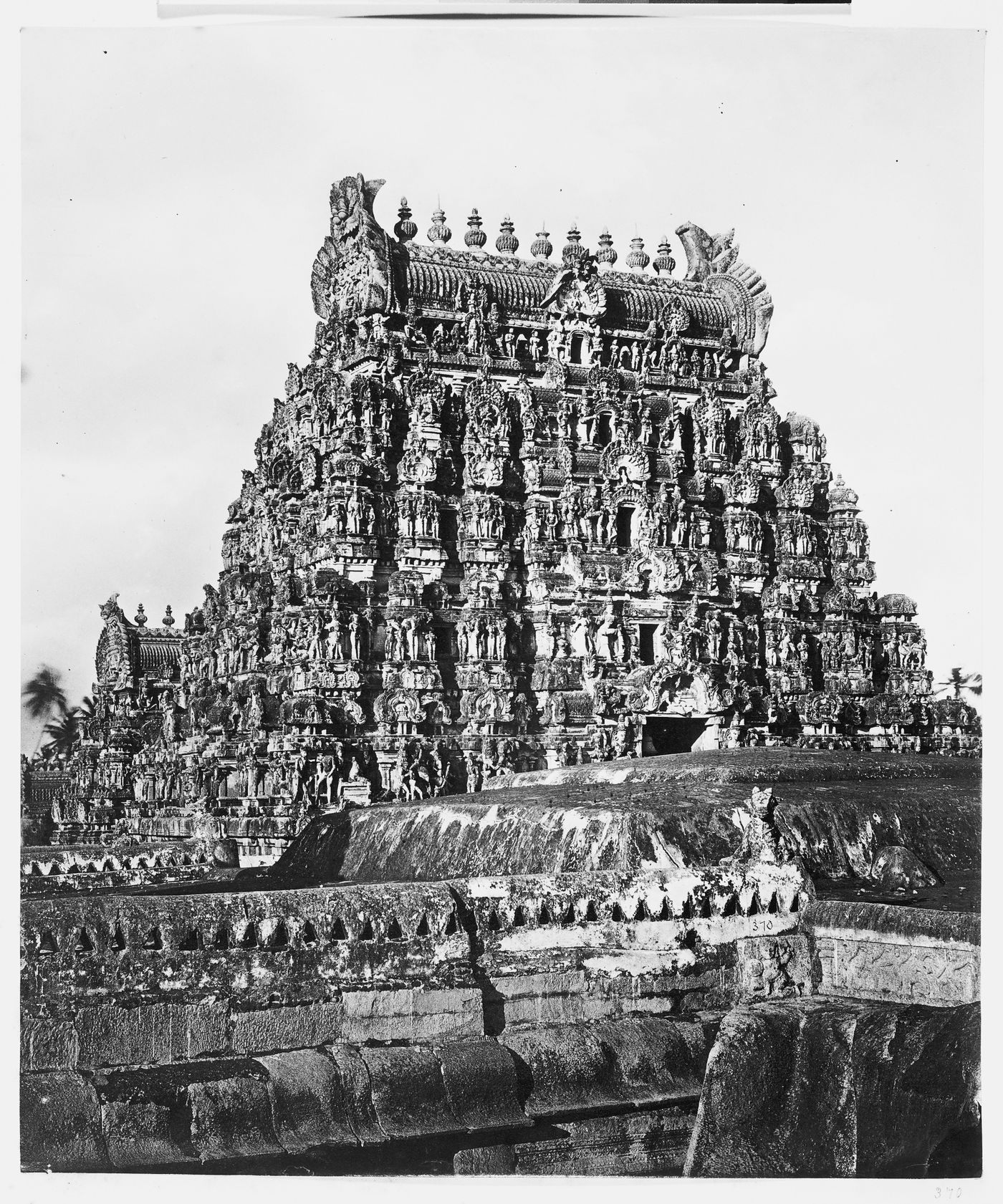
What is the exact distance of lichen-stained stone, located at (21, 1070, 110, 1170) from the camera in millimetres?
19250

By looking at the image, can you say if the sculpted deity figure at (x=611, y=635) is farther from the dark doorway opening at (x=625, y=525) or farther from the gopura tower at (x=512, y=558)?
the dark doorway opening at (x=625, y=525)

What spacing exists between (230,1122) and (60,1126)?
6.17 feet

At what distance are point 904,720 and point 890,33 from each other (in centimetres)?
2999

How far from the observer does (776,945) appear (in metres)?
24.3

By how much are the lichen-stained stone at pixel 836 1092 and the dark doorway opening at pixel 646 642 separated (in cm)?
2780

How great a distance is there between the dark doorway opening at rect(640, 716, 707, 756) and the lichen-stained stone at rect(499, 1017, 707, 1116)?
22890 millimetres

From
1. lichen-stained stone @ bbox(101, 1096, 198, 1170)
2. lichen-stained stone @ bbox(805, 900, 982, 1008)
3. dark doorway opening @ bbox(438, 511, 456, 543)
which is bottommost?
lichen-stained stone @ bbox(101, 1096, 198, 1170)

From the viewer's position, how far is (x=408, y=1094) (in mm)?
20891

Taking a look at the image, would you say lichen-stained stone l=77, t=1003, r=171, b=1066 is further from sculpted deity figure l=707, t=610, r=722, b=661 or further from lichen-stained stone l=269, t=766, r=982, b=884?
sculpted deity figure l=707, t=610, r=722, b=661

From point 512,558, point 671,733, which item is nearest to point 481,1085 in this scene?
point 671,733

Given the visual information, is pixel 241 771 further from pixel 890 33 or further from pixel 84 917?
pixel 890 33

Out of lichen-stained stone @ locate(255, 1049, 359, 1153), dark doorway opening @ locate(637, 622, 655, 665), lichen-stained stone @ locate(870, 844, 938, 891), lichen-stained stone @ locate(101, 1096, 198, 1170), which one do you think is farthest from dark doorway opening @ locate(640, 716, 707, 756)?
lichen-stained stone @ locate(101, 1096, 198, 1170)

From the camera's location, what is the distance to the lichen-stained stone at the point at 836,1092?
776 inches

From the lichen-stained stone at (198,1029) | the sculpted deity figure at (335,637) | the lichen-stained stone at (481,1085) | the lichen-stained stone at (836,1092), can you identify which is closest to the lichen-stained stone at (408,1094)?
the lichen-stained stone at (481,1085)
